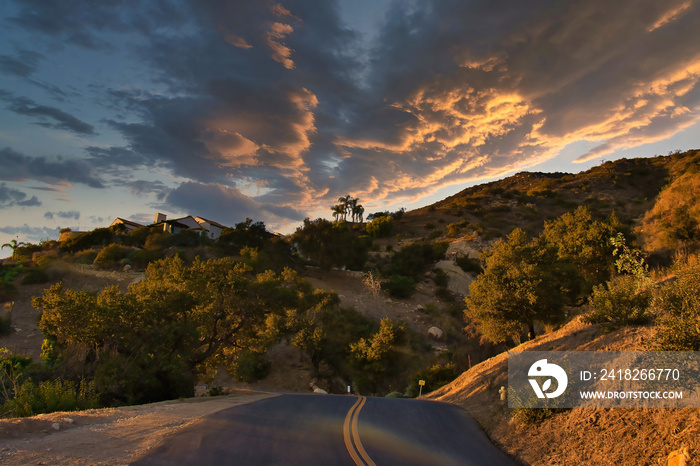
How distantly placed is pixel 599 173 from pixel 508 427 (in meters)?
126

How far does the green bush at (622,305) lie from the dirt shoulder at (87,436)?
13.6m

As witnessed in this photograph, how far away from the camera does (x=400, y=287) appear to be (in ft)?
172

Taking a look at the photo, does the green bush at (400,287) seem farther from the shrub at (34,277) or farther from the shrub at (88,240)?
the shrub at (88,240)

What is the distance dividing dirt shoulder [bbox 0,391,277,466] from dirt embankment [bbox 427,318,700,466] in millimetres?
8518

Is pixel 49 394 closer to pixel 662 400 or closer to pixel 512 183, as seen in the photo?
pixel 662 400

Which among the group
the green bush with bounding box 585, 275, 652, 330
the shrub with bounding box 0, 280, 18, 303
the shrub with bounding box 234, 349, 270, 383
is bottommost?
the shrub with bounding box 234, 349, 270, 383

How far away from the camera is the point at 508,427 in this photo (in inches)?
414

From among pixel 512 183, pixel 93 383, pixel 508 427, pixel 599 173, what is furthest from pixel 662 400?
pixel 512 183

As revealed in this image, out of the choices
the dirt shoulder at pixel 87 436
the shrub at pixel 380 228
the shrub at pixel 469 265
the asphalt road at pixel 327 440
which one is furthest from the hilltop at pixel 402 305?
the dirt shoulder at pixel 87 436

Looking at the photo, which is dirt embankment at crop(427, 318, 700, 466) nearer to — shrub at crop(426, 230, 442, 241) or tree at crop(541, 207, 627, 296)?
tree at crop(541, 207, 627, 296)

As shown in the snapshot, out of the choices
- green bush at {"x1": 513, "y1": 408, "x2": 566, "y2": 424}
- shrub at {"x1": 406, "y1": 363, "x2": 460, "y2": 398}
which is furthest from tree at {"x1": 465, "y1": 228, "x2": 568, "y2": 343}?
green bush at {"x1": 513, "y1": 408, "x2": 566, "y2": 424}

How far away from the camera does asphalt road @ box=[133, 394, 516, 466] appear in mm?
6777

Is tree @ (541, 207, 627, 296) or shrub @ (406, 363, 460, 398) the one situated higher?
tree @ (541, 207, 627, 296)

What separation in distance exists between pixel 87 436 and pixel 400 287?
153 feet
